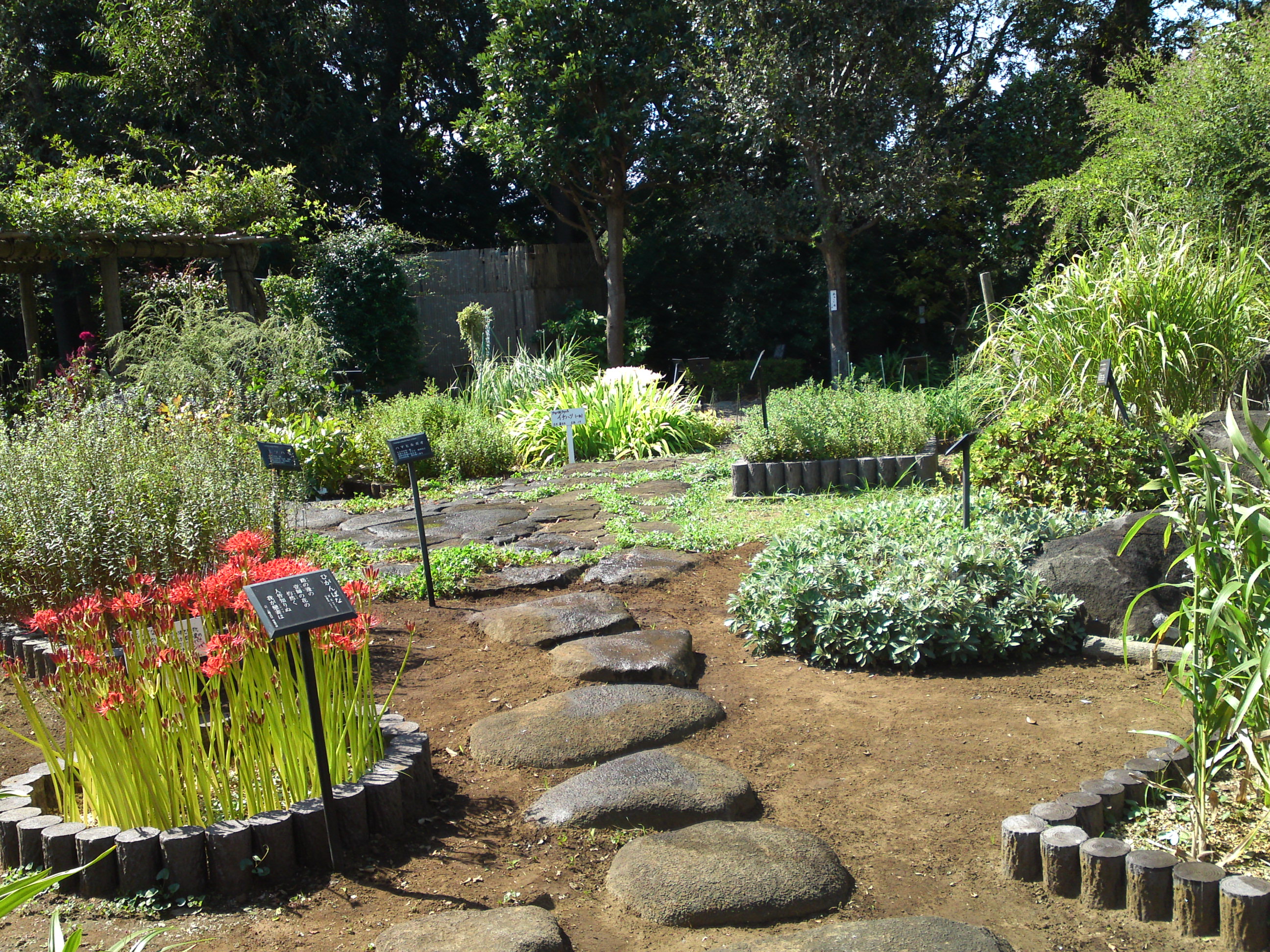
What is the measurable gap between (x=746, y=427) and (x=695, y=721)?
14.9 ft

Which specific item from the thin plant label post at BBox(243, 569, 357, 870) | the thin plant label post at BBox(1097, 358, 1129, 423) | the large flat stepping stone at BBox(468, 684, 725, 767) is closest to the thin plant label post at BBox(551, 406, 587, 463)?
the thin plant label post at BBox(1097, 358, 1129, 423)

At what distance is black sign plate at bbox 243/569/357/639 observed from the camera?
92.5 inches

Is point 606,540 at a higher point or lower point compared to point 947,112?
lower

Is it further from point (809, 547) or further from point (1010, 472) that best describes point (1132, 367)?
point (809, 547)

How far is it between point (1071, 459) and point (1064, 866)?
3423 millimetres

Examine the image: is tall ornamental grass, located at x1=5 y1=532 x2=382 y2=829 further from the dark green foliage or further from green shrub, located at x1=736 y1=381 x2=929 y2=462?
the dark green foliage

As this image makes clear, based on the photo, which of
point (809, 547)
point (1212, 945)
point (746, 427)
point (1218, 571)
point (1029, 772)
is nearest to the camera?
point (1212, 945)

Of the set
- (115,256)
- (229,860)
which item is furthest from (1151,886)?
(115,256)

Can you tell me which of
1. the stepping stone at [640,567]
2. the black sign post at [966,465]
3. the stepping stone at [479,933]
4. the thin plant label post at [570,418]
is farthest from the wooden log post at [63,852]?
the thin plant label post at [570,418]

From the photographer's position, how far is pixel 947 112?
14.3 metres

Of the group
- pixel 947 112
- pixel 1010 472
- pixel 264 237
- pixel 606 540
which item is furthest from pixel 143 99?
pixel 1010 472

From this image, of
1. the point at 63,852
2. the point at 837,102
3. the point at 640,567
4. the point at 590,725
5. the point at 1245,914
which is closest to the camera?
the point at 1245,914

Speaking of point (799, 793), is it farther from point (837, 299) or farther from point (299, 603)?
point (837, 299)

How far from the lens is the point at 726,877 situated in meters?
2.45
